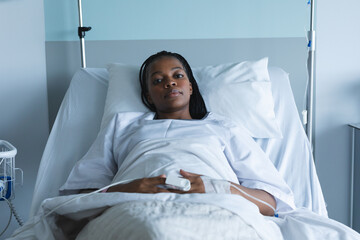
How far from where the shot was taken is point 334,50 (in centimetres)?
256

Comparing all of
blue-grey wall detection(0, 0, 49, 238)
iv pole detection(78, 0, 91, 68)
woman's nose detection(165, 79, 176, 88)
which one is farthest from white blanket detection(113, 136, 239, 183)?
blue-grey wall detection(0, 0, 49, 238)

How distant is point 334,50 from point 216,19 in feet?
2.24

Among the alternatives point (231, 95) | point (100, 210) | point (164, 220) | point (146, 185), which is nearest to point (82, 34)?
point (231, 95)

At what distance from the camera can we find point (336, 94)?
2588 millimetres

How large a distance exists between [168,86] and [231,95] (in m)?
0.36

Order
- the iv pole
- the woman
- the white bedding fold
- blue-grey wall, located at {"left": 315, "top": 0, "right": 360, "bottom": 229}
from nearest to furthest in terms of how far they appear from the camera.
A: the white bedding fold
the woman
the iv pole
blue-grey wall, located at {"left": 315, "top": 0, "right": 360, "bottom": 229}

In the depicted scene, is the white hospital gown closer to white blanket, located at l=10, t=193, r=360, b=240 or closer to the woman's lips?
the woman's lips

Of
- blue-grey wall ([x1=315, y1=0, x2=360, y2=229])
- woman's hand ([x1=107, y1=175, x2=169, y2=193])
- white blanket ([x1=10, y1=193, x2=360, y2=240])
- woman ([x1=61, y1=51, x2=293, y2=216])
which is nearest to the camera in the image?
white blanket ([x1=10, y1=193, x2=360, y2=240])

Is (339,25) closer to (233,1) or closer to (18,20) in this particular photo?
(233,1)

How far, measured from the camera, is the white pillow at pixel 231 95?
203cm

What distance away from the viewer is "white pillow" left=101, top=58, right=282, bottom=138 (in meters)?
2.03

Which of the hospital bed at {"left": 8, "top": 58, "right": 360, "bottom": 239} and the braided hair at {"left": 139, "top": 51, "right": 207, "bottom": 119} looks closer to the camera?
the hospital bed at {"left": 8, "top": 58, "right": 360, "bottom": 239}

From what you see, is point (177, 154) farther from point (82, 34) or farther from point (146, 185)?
point (82, 34)

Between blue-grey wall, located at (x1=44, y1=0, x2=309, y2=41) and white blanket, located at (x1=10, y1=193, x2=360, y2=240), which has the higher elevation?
blue-grey wall, located at (x1=44, y1=0, x2=309, y2=41)
